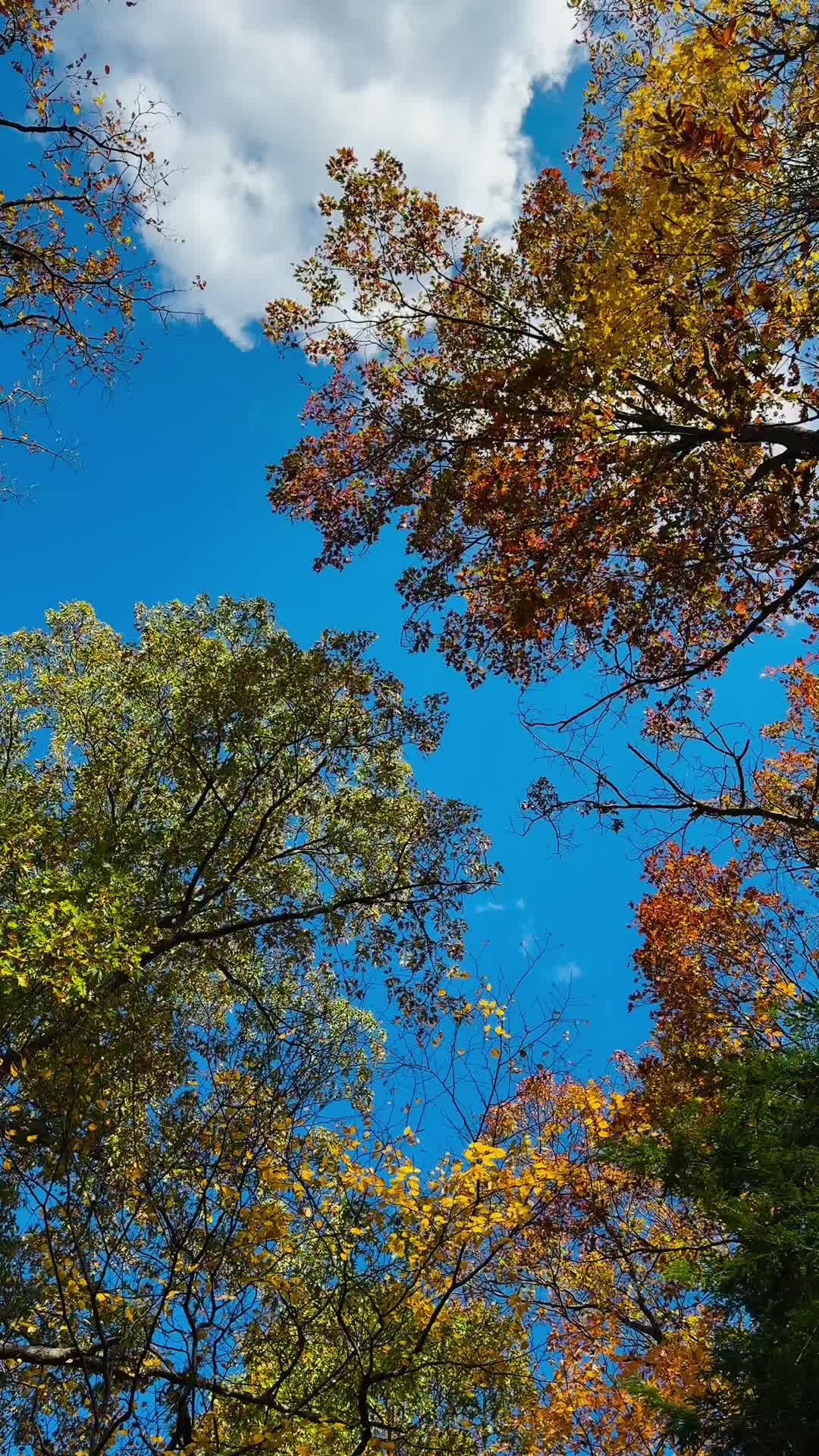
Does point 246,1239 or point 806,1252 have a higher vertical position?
point 246,1239

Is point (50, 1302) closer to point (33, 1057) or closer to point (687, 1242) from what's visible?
point (33, 1057)

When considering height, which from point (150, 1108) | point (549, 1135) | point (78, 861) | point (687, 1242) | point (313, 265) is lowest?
point (687, 1242)

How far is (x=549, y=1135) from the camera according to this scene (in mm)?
9422

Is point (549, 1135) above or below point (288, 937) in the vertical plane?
below

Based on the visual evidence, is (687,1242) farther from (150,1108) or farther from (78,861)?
(78,861)

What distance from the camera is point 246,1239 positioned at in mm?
5418

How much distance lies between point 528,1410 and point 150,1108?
18.0 feet

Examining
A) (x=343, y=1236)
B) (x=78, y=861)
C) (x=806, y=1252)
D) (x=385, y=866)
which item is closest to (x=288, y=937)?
(x=385, y=866)

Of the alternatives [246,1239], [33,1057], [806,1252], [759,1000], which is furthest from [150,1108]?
[759,1000]

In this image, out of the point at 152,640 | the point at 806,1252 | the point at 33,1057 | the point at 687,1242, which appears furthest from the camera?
the point at 152,640

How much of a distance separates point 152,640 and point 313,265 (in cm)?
520

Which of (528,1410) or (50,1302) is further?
(528,1410)

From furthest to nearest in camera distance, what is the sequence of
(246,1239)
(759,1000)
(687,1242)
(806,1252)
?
(687,1242) → (759,1000) → (246,1239) → (806,1252)

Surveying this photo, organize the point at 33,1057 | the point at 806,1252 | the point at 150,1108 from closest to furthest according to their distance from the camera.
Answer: the point at 806,1252, the point at 33,1057, the point at 150,1108
